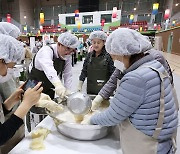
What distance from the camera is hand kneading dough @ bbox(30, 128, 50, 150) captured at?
2.71 ft

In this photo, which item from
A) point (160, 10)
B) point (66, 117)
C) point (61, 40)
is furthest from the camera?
point (160, 10)

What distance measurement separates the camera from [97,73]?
265cm

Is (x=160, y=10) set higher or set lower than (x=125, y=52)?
higher

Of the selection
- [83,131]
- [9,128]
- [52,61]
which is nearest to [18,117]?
[9,128]

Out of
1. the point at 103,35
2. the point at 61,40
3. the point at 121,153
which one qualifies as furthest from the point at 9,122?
the point at 103,35

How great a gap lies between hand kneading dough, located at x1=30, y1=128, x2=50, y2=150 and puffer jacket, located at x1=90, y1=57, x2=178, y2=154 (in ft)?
1.20

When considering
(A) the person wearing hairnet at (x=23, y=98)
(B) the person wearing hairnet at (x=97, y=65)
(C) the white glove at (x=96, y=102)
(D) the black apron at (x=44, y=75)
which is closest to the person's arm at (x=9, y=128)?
(A) the person wearing hairnet at (x=23, y=98)

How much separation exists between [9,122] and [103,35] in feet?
6.20

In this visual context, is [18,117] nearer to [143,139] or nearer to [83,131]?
[83,131]

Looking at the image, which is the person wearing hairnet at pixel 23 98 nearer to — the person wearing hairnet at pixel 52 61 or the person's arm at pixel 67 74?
the person wearing hairnet at pixel 52 61

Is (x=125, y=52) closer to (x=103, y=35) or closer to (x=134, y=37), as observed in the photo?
(x=134, y=37)

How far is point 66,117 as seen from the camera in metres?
1.05

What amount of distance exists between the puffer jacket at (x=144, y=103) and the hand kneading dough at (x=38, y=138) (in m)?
0.37

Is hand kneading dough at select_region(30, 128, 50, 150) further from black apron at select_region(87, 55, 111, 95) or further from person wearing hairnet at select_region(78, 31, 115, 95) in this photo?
black apron at select_region(87, 55, 111, 95)
